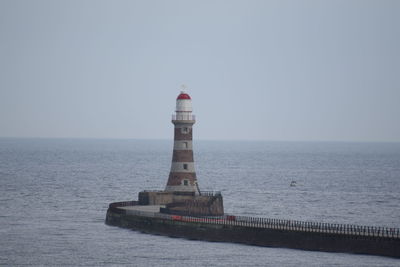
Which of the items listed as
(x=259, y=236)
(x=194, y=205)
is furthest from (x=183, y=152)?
(x=259, y=236)

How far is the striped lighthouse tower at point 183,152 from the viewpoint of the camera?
8638 cm

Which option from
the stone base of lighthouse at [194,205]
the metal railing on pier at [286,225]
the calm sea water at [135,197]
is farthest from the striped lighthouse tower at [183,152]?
the calm sea water at [135,197]

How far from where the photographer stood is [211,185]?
516ft

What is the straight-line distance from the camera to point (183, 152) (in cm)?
8638

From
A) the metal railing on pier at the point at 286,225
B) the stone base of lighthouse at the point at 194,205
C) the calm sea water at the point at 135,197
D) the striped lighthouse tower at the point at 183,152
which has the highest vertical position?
the striped lighthouse tower at the point at 183,152

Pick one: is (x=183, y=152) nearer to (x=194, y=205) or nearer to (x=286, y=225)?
(x=194, y=205)

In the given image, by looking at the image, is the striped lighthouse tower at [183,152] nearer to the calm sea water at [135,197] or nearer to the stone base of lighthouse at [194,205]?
the stone base of lighthouse at [194,205]

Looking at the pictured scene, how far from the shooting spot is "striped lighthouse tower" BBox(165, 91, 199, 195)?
86.4m

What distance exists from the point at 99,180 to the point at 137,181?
7487mm

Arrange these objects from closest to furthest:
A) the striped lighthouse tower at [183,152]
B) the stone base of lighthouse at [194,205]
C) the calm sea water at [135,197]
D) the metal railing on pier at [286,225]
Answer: the calm sea water at [135,197], the metal railing on pier at [286,225], the stone base of lighthouse at [194,205], the striped lighthouse tower at [183,152]

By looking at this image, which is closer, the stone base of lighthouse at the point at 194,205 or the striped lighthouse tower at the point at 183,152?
the stone base of lighthouse at the point at 194,205

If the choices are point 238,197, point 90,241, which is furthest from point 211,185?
point 90,241

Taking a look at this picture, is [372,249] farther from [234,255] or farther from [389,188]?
[389,188]

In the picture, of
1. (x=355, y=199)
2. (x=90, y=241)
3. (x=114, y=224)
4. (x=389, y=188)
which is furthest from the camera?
(x=389, y=188)
